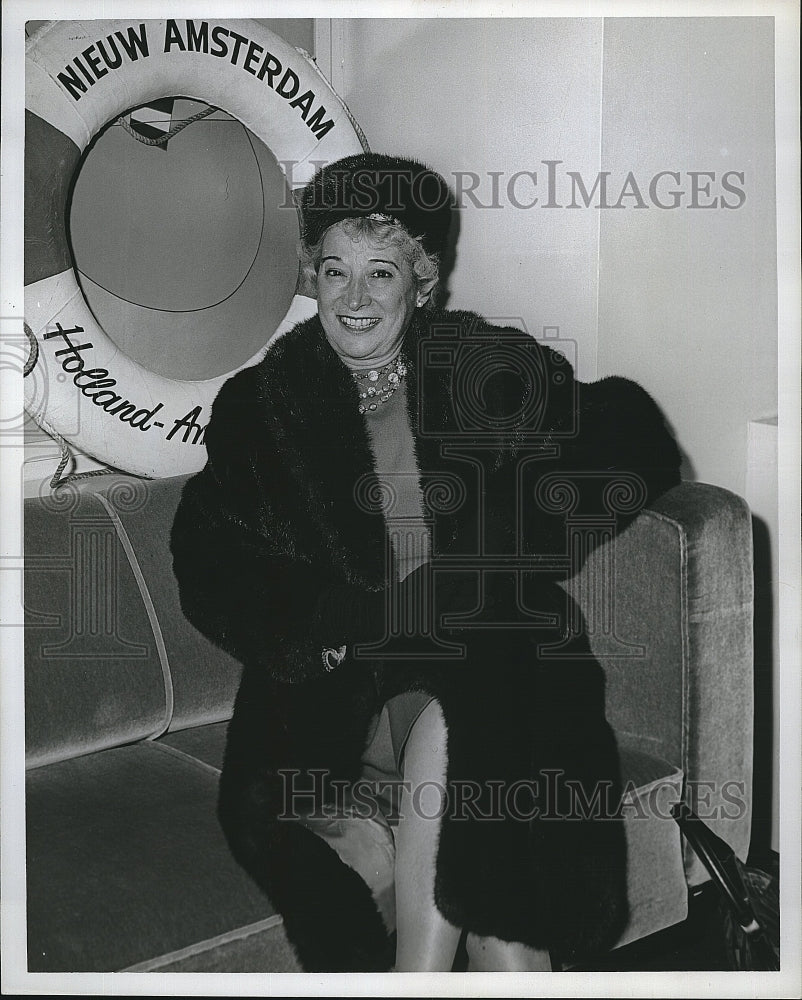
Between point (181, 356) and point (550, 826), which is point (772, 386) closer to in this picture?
point (550, 826)

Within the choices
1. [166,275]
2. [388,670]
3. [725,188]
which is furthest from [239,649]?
[725,188]

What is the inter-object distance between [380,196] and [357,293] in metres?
0.15

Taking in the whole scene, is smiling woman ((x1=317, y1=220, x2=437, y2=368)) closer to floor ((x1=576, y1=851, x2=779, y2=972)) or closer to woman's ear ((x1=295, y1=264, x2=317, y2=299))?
woman's ear ((x1=295, y1=264, x2=317, y2=299))

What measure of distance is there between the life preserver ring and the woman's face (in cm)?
5

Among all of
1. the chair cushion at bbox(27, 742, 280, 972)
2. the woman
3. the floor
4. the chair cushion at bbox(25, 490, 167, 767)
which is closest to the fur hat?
the woman

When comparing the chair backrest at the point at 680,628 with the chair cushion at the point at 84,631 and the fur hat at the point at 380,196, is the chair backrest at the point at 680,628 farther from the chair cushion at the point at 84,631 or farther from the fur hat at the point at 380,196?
the chair cushion at the point at 84,631

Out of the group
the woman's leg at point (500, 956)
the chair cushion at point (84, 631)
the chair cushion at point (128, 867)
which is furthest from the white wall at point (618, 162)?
the chair cushion at point (128, 867)

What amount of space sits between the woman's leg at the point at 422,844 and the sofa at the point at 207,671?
0.27m

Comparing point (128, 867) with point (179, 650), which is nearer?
point (128, 867)

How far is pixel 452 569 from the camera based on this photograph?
146cm

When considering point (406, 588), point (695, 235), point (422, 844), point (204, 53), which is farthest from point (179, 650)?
point (695, 235)

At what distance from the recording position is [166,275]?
1493 millimetres

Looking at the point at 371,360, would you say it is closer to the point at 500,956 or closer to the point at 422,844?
the point at 422,844

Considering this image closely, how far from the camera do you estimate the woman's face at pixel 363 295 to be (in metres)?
1.44
